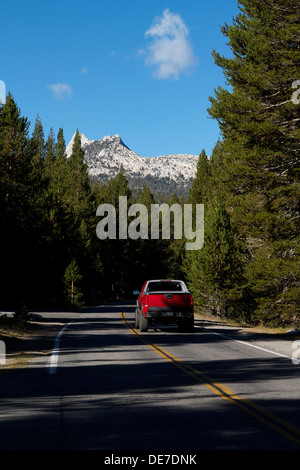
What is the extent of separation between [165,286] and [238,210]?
10.9 m

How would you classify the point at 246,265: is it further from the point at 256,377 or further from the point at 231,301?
the point at 256,377

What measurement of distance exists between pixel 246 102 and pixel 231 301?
18775mm

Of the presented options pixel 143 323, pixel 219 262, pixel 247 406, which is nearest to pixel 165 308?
pixel 143 323

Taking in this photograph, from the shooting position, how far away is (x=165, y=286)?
2183 centimetres

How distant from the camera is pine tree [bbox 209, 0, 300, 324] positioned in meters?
21.6

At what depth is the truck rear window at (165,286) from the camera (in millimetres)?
20828

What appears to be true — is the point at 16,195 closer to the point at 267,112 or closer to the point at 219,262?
the point at 219,262

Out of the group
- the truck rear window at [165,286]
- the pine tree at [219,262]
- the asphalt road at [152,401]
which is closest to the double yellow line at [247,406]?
the asphalt road at [152,401]

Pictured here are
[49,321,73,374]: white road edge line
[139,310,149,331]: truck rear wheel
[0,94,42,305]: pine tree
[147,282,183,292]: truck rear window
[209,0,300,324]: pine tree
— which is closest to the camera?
[49,321,73,374]: white road edge line

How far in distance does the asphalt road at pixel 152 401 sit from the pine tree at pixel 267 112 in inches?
438

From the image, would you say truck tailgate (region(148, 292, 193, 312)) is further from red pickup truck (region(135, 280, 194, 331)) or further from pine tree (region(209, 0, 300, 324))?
pine tree (region(209, 0, 300, 324))

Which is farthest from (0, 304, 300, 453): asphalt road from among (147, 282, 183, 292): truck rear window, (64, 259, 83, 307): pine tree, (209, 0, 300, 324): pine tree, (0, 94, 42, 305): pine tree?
(64, 259, 83, 307): pine tree

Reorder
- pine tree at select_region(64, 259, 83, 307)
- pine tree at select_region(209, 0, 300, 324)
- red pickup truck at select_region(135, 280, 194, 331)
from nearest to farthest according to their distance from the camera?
red pickup truck at select_region(135, 280, 194, 331)
pine tree at select_region(209, 0, 300, 324)
pine tree at select_region(64, 259, 83, 307)

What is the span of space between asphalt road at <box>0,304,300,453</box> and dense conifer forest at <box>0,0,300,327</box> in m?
11.5
